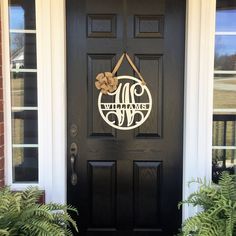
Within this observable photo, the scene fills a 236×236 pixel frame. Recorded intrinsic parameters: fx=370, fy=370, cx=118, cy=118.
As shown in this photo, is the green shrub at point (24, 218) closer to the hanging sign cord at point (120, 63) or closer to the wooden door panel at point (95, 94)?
the wooden door panel at point (95, 94)

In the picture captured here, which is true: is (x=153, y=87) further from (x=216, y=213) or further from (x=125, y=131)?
(x=216, y=213)

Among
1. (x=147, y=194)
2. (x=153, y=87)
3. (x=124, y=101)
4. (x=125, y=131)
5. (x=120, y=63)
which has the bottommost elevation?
(x=147, y=194)

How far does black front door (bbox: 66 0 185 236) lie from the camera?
2793mm

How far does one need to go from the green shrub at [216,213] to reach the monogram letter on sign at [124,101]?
0.73 meters

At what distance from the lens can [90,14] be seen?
9.16ft

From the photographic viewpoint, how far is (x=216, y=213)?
7.46 ft

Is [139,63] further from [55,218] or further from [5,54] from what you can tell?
[55,218]

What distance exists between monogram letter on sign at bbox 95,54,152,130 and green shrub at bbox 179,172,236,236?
2.40 ft

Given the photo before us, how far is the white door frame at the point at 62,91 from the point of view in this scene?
2.67 metres

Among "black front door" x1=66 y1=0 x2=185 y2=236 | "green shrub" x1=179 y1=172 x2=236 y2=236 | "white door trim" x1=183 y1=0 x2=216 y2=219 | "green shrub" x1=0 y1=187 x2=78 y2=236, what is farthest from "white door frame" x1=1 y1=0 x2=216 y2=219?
"green shrub" x1=0 y1=187 x2=78 y2=236

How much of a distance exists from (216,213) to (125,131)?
929mm

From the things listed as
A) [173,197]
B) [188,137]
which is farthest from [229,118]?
[173,197]

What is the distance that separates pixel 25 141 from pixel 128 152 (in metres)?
0.79

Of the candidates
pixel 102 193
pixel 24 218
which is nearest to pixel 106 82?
pixel 102 193
